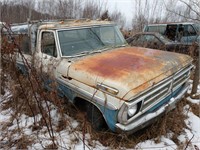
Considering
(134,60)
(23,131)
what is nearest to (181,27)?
(134,60)

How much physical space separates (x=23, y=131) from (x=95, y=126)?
115cm

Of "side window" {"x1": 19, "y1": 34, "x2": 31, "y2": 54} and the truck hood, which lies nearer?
the truck hood

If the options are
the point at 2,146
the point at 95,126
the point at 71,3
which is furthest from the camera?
the point at 71,3

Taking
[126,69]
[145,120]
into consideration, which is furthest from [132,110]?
[126,69]

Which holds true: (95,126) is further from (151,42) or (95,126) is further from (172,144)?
(151,42)

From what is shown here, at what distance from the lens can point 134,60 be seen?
3.70 metres

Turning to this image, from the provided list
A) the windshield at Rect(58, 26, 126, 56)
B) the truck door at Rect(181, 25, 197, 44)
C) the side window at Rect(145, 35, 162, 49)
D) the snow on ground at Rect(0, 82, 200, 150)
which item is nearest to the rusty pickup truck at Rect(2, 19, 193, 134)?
the windshield at Rect(58, 26, 126, 56)

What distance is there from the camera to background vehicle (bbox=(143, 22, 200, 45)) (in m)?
8.90

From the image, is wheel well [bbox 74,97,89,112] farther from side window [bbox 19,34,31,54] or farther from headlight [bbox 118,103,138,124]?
side window [bbox 19,34,31,54]

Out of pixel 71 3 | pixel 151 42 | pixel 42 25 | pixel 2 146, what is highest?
pixel 71 3

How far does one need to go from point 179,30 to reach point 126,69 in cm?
755

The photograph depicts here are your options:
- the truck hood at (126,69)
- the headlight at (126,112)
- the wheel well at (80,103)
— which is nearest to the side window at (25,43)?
the truck hood at (126,69)

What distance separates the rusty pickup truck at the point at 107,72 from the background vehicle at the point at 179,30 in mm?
5002

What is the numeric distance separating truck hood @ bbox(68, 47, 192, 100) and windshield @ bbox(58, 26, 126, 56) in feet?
0.94
